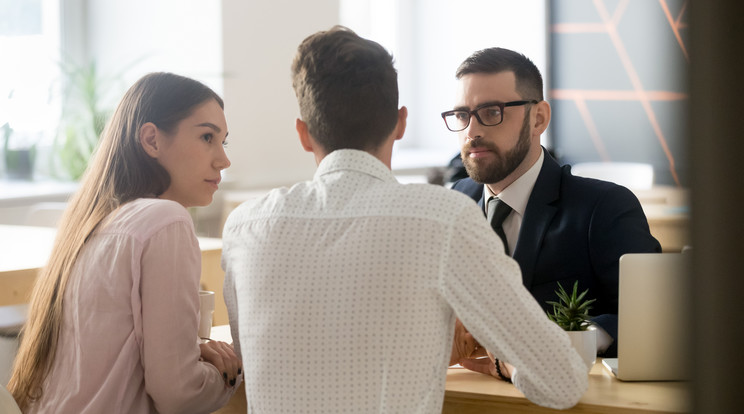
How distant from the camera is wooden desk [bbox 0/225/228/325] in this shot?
258 cm

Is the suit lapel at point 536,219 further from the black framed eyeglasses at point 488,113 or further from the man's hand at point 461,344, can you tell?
the man's hand at point 461,344

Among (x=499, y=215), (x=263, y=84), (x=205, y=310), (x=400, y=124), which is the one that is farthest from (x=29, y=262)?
(x=263, y=84)

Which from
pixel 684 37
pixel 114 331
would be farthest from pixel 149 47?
pixel 684 37

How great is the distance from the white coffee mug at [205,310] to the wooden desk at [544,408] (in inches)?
20.2

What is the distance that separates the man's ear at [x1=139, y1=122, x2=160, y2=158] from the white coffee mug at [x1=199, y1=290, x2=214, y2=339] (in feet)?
0.98

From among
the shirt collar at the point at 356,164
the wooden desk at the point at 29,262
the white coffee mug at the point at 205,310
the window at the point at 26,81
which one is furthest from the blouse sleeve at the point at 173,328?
the window at the point at 26,81

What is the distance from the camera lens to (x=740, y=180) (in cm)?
45

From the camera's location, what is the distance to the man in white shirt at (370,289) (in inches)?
45.2

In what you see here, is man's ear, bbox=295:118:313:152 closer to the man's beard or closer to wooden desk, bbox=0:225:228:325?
the man's beard

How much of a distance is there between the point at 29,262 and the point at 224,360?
55.5 inches

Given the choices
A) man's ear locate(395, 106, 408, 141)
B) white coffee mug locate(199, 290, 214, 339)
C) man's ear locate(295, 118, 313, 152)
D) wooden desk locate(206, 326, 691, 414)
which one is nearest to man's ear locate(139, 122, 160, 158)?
white coffee mug locate(199, 290, 214, 339)

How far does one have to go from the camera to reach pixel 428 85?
7.00m

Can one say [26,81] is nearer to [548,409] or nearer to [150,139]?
[150,139]

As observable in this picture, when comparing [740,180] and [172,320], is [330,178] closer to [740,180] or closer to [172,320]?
[172,320]
